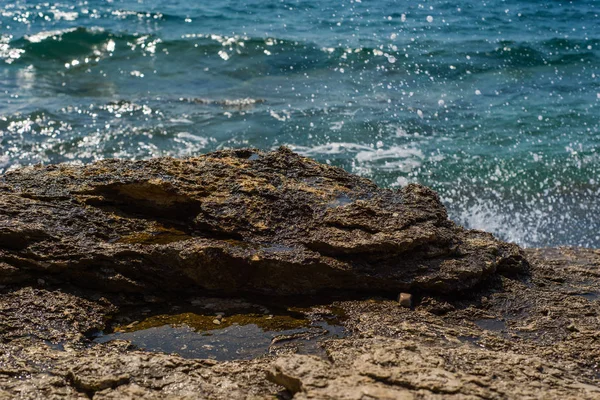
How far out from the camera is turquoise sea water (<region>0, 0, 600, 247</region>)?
354 inches

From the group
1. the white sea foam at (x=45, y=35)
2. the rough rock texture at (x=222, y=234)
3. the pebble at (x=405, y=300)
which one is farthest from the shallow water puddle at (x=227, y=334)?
the white sea foam at (x=45, y=35)

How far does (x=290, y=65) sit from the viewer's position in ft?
44.1

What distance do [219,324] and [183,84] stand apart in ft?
30.2

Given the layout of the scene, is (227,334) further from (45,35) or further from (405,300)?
(45,35)

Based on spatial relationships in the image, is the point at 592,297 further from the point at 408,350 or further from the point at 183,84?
the point at 183,84

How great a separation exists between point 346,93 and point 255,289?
8.32 m

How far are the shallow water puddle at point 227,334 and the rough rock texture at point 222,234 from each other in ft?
0.84

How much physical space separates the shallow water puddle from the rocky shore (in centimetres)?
1

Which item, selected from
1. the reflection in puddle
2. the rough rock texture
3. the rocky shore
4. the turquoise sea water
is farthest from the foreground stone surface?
the turquoise sea water

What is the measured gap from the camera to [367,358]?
120 inches

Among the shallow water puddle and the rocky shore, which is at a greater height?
the rocky shore

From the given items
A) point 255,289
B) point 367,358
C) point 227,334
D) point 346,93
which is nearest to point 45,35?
point 346,93

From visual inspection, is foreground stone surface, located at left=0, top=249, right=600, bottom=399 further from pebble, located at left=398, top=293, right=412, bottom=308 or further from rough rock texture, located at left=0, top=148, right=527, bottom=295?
rough rock texture, located at left=0, top=148, right=527, bottom=295

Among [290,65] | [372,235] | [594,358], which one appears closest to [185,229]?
[372,235]
